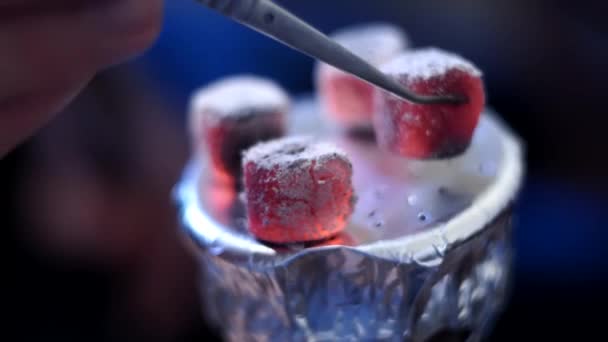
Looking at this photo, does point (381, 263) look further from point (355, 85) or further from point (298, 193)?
point (355, 85)

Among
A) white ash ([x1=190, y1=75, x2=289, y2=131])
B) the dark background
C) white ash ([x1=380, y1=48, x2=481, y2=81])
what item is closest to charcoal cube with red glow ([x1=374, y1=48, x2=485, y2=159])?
white ash ([x1=380, y1=48, x2=481, y2=81])

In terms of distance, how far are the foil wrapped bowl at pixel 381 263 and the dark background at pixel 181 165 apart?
45cm

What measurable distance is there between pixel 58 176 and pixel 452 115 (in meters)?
0.77

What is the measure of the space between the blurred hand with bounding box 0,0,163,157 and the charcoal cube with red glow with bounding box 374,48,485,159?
0.61 ft

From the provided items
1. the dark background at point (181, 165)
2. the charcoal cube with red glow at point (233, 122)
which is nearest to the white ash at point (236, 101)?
the charcoal cube with red glow at point (233, 122)

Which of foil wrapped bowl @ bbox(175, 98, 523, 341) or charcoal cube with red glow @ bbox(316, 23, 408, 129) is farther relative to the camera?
charcoal cube with red glow @ bbox(316, 23, 408, 129)

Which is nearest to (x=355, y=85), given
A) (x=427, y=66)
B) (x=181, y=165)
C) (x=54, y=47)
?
(x=427, y=66)

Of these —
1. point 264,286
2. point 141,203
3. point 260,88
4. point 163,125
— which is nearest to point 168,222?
point 141,203

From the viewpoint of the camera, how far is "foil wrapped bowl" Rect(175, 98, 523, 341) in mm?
424

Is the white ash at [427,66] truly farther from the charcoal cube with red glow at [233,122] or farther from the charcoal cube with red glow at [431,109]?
the charcoal cube with red glow at [233,122]

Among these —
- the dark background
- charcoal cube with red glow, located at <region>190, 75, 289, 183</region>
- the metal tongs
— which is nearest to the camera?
the metal tongs

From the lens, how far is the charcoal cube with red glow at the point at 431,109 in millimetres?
459

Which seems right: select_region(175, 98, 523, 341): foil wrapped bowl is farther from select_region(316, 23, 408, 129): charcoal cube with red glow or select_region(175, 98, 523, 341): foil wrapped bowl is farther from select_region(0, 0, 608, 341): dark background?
select_region(0, 0, 608, 341): dark background

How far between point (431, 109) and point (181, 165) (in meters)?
0.65
